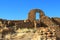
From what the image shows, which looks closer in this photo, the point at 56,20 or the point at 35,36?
the point at 35,36

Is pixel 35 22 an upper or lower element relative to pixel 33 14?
lower

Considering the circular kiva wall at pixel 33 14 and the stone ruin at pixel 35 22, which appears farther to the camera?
the circular kiva wall at pixel 33 14

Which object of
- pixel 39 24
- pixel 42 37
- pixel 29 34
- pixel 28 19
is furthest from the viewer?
pixel 28 19

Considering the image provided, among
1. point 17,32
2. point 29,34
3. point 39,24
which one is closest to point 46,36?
point 29,34

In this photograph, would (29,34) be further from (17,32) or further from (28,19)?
(28,19)

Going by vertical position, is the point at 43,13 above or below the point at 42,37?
above

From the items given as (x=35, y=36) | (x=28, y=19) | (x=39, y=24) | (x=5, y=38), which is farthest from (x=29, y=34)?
(x=28, y=19)

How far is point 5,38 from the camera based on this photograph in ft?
47.9

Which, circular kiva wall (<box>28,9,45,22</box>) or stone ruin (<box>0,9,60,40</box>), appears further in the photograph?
circular kiva wall (<box>28,9,45,22</box>)

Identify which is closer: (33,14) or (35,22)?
(35,22)

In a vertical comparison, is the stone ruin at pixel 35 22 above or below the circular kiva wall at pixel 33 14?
below

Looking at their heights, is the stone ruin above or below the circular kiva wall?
below

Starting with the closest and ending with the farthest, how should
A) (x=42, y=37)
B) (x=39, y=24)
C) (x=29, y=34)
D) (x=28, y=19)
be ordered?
(x=42, y=37) → (x=29, y=34) → (x=39, y=24) → (x=28, y=19)

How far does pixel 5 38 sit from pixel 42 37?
2.81m
